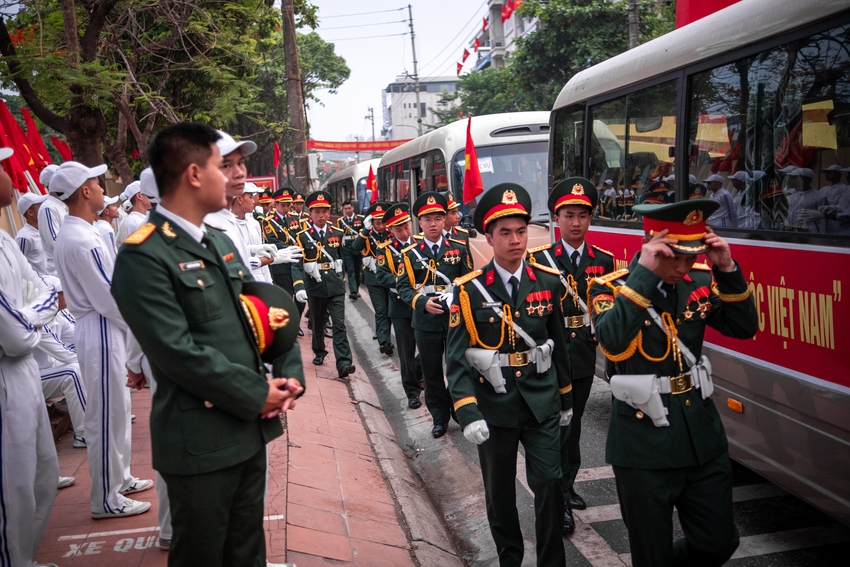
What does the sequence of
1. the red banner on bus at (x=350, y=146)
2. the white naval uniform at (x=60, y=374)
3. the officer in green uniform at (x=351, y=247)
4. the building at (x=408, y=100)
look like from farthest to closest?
the building at (x=408, y=100), the red banner on bus at (x=350, y=146), the officer in green uniform at (x=351, y=247), the white naval uniform at (x=60, y=374)

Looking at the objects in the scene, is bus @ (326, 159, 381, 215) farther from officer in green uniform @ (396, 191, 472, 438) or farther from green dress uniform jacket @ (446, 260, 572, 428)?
green dress uniform jacket @ (446, 260, 572, 428)

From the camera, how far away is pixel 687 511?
3.37 m

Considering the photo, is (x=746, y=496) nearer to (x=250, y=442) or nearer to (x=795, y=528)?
(x=795, y=528)

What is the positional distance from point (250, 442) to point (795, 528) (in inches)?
147

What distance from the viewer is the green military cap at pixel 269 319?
2.90 m

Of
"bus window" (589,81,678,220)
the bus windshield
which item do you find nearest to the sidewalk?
"bus window" (589,81,678,220)

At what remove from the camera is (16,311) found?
11.9 feet

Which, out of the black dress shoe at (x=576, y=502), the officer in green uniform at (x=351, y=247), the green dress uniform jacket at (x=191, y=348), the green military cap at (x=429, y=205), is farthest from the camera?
the officer in green uniform at (x=351, y=247)

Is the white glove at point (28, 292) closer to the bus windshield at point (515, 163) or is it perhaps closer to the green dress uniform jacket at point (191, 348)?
the green dress uniform jacket at point (191, 348)

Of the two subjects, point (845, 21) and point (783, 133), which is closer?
point (845, 21)

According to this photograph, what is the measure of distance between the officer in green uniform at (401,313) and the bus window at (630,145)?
215cm

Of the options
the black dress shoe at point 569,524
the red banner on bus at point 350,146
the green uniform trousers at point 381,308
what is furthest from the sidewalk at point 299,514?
the red banner on bus at point 350,146

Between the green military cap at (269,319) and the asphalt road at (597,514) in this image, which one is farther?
the asphalt road at (597,514)

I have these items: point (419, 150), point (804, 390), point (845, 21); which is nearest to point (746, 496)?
point (804, 390)
